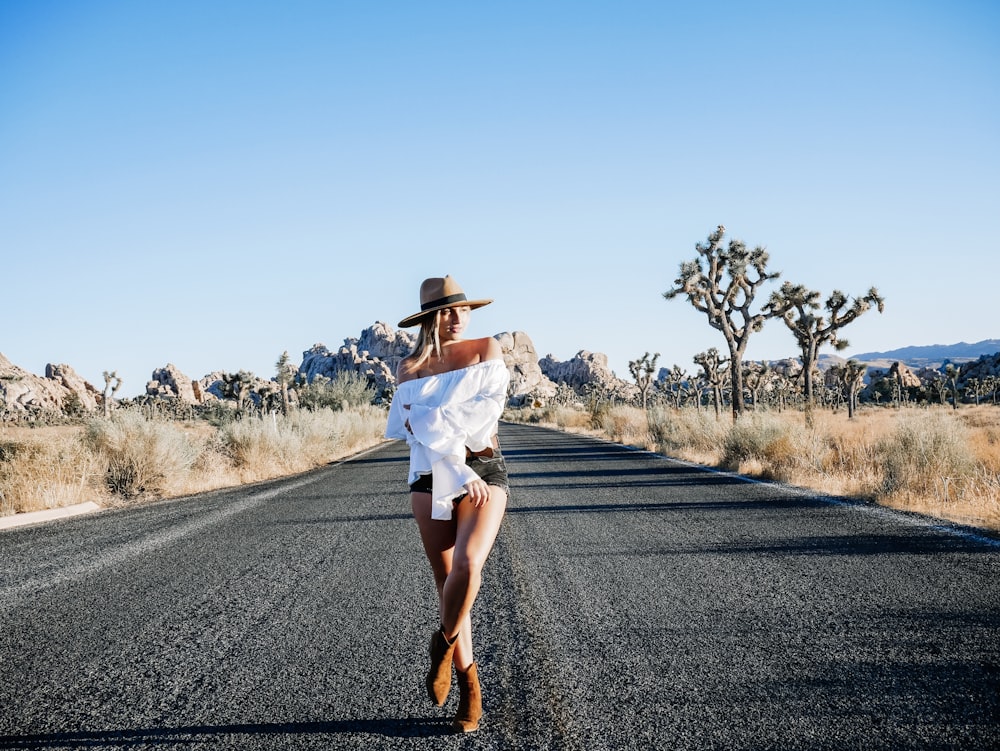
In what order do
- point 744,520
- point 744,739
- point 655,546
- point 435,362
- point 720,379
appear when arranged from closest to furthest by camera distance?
point 744,739 < point 435,362 < point 655,546 < point 744,520 < point 720,379

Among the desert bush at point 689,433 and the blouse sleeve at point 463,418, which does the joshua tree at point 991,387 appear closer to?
the desert bush at point 689,433

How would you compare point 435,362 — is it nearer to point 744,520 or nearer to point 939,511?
point 744,520

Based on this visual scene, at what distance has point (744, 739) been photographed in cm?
262

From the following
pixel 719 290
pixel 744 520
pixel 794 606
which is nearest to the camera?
pixel 794 606

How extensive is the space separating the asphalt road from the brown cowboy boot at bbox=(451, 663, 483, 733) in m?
0.07

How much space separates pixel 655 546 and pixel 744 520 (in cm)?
171

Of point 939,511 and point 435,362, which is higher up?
point 435,362

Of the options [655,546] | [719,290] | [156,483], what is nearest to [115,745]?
[655,546]

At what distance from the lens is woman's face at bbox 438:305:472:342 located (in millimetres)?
3209

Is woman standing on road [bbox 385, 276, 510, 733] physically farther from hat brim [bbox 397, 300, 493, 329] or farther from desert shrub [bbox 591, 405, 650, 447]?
desert shrub [bbox 591, 405, 650, 447]

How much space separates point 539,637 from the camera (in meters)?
3.92

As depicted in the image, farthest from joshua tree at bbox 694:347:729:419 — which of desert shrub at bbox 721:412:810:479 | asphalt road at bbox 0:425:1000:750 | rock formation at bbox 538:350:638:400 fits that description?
rock formation at bbox 538:350:638:400

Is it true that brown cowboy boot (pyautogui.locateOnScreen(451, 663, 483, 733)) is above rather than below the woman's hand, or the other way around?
below

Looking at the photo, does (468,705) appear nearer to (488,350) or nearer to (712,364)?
(488,350)
